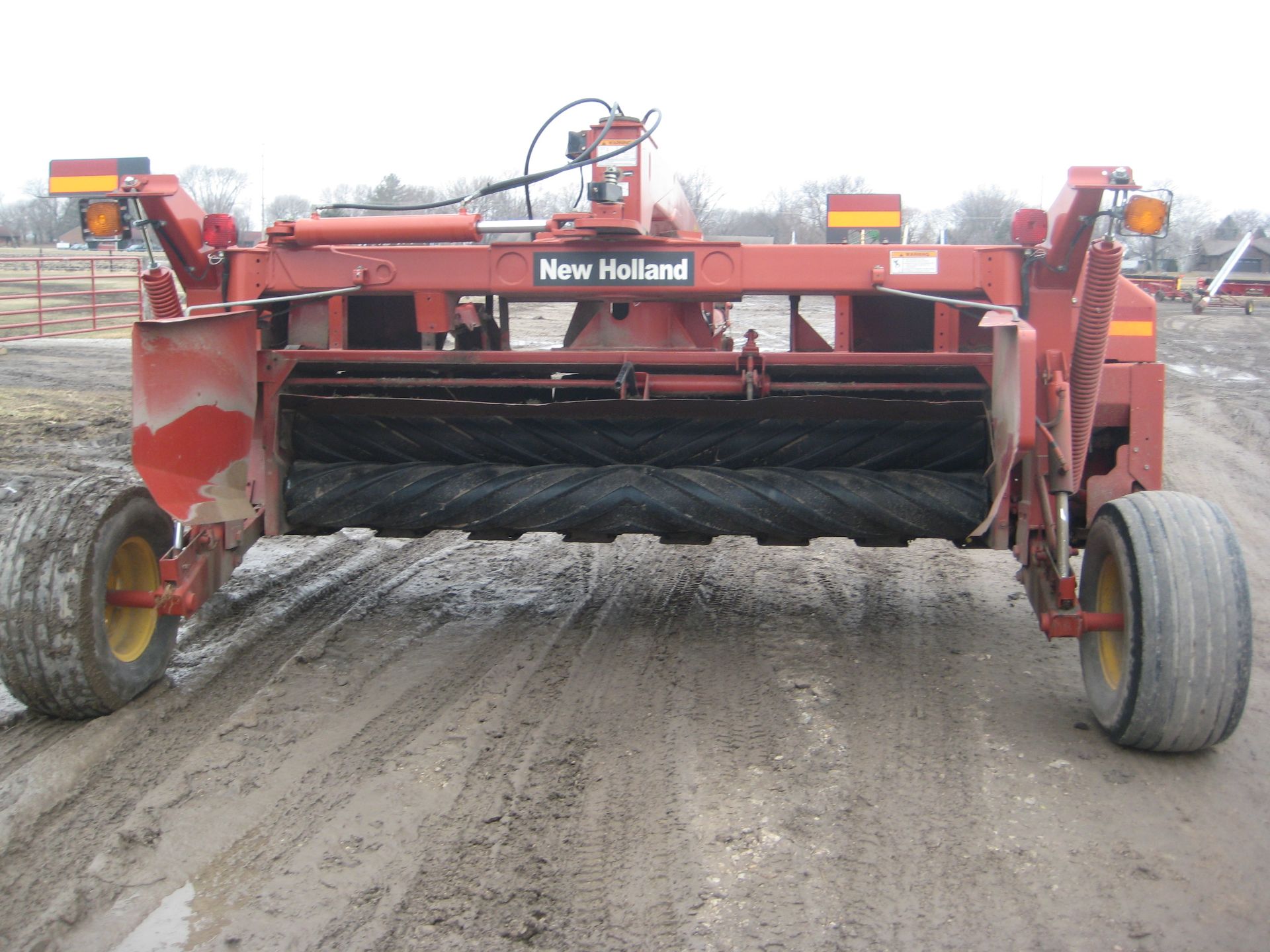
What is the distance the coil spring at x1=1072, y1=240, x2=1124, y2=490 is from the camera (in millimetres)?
3854

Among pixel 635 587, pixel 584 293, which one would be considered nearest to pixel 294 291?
pixel 584 293

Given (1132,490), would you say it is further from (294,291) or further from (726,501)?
(294,291)

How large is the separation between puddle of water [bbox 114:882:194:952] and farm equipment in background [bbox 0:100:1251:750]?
114 centimetres

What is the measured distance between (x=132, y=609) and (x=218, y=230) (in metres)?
1.48

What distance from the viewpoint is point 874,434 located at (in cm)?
445

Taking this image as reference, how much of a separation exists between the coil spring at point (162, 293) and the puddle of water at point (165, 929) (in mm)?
2250

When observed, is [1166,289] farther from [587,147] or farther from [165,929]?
[165,929]

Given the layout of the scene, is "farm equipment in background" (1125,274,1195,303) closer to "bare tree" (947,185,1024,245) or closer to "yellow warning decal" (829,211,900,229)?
"bare tree" (947,185,1024,245)

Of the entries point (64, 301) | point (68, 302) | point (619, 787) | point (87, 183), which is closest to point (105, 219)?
point (619, 787)

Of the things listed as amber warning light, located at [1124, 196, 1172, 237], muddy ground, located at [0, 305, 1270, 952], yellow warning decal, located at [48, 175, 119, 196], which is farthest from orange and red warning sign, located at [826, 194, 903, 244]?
yellow warning decal, located at [48, 175, 119, 196]

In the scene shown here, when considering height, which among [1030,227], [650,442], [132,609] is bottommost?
[132,609]

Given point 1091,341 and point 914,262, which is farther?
point 914,262

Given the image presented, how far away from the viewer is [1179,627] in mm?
3320

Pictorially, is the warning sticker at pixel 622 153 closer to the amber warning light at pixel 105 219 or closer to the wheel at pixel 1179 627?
the amber warning light at pixel 105 219
